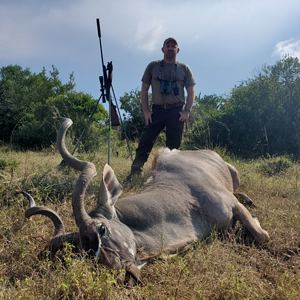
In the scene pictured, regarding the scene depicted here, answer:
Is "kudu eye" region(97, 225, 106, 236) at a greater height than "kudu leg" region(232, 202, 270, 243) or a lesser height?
greater

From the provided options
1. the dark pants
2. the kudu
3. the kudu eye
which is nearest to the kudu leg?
the kudu

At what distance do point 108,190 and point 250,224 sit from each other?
1.80 meters

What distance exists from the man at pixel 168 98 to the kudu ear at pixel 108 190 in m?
2.79

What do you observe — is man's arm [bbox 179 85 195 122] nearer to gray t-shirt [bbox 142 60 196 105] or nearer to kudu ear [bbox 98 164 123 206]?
gray t-shirt [bbox 142 60 196 105]

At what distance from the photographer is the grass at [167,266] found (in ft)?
6.46

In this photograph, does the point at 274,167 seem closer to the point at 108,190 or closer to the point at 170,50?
the point at 170,50

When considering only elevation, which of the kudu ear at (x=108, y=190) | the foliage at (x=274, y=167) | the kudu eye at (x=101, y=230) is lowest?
the foliage at (x=274, y=167)

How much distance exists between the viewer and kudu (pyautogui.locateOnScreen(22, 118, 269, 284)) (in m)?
2.23

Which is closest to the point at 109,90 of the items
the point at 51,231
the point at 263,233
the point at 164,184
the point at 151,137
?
the point at 151,137

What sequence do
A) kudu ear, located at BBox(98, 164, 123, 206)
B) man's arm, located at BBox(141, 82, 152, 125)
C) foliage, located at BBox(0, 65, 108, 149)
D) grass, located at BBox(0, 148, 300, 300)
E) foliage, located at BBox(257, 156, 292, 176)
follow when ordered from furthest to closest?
foliage, located at BBox(0, 65, 108, 149) → foliage, located at BBox(257, 156, 292, 176) → man's arm, located at BBox(141, 82, 152, 125) → kudu ear, located at BBox(98, 164, 123, 206) → grass, located at BBox(0, 148, 300, 300)

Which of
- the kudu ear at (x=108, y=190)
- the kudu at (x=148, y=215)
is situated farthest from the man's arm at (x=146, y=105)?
the kudu ear at (x=108, y=190)

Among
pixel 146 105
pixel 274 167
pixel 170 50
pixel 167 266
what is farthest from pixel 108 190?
pixel 274 167

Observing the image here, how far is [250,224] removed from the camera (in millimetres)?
3227

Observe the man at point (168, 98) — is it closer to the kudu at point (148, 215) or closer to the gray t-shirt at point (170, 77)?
the gray t-shirt at point (170, 77)
